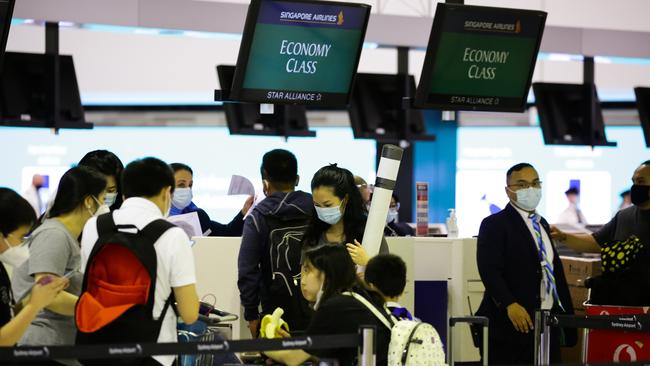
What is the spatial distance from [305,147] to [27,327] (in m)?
12.5

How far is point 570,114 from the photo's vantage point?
11867 millimetres

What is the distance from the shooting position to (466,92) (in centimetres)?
797

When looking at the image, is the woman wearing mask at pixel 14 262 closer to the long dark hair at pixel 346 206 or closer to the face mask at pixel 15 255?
the face mask at pixel 15 255

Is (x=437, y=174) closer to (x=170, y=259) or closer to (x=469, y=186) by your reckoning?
(x=469, y=186)

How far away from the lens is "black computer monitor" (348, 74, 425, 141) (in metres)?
10.9

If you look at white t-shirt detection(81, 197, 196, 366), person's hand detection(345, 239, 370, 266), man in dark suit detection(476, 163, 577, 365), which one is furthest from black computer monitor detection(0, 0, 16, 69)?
man in dark suit detection(476, 163, 577, 365)

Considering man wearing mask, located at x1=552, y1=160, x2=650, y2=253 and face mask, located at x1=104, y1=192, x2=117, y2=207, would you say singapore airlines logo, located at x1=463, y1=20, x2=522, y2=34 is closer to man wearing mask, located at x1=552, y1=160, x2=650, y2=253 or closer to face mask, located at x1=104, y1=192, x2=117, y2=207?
man wearing mask, located at x1=552, y1=160, x2=650, y2=253

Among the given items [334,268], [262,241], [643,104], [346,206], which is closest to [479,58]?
[346,206]

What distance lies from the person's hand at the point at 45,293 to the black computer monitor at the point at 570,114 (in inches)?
322

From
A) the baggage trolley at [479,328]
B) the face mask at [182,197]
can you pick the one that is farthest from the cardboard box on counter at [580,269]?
the face mask at [182,197]

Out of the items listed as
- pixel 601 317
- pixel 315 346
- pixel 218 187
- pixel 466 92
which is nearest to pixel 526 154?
pixel 218 187

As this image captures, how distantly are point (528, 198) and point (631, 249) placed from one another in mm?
704

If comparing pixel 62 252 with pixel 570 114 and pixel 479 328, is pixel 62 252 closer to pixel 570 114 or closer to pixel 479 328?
pixel 479 328

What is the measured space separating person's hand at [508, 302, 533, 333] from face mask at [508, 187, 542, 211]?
0.62 metres
